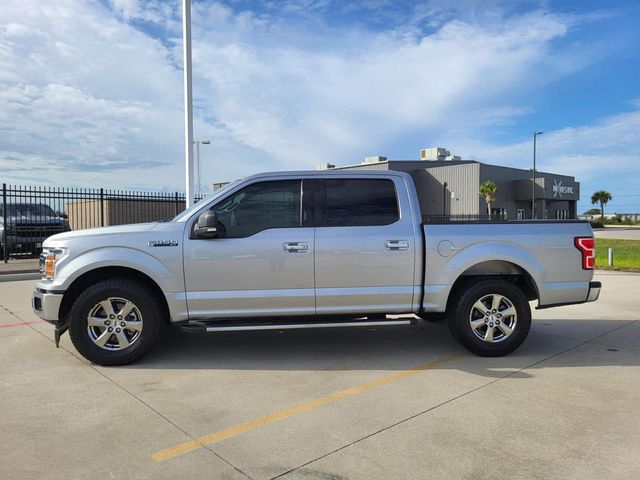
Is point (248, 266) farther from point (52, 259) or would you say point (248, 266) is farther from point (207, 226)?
point (52, 259)

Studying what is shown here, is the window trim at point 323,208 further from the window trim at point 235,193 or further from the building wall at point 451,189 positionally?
the building wall at point 451,189

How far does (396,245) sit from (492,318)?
1.35m

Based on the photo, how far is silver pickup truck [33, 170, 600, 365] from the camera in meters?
4.97

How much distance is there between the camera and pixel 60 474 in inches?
117

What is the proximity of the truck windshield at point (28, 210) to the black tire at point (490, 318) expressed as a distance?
15394 millimetres

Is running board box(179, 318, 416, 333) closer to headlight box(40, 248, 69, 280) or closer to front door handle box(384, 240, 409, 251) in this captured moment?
front door handle box(384, 240, 409, 251)

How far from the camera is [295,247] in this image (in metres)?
5.04

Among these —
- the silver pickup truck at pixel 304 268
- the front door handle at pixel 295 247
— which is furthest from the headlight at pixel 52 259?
the front door handle at pixel 295 247

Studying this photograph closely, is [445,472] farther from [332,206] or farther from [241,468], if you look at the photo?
[332,206]

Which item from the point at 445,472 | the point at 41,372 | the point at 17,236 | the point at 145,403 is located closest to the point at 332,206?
the point at 145,403

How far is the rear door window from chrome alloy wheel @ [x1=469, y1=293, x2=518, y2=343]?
1340 mm

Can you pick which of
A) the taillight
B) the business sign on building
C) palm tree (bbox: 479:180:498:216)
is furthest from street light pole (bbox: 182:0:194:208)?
the business sign on building

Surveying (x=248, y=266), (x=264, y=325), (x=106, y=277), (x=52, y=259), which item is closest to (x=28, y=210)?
(x=52, y=259)

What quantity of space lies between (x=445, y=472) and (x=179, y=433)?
1.85m
